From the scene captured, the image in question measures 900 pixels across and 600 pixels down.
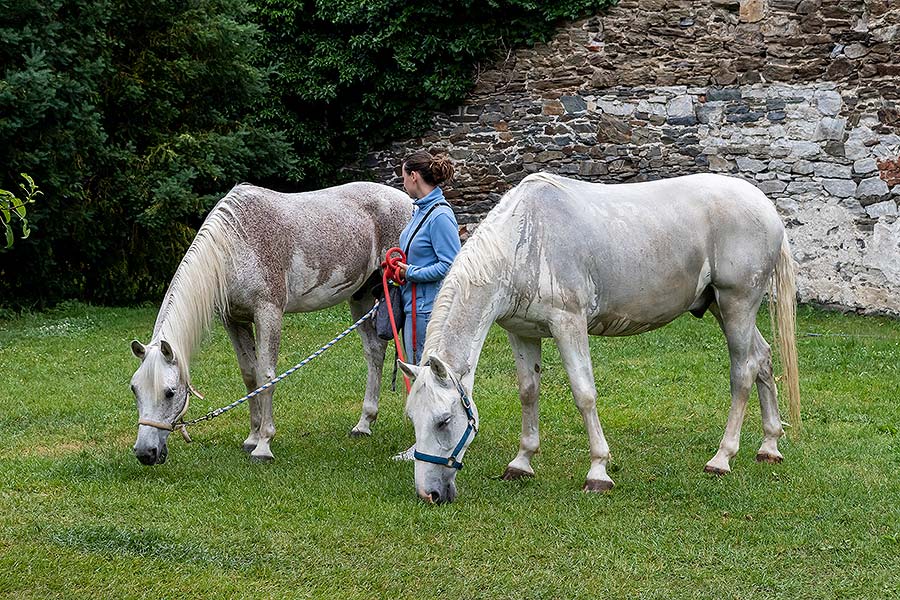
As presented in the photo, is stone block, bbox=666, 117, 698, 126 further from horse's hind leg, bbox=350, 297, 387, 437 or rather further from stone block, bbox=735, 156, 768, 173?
horse's hind leg, bbox=350, 297, 387, 437

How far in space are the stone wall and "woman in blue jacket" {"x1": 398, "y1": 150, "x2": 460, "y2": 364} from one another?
745 centimetres

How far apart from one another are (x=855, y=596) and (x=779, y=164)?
9.11m

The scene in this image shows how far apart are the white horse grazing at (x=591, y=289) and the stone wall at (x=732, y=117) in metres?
6.46

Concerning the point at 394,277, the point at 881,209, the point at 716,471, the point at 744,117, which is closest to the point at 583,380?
the point at 716,471

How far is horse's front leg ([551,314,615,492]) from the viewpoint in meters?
5.47

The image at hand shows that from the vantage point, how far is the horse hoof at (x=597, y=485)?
5.57 m

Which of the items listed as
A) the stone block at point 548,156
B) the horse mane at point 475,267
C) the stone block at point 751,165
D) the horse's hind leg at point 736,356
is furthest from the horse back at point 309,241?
the stone block at point 751,165

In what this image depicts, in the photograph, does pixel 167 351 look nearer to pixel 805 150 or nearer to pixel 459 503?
pixel 459 503

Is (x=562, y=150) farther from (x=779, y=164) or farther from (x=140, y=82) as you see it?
(x=140, y=82)

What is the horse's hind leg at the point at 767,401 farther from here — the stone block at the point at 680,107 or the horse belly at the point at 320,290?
the stone block at the point at 680,107

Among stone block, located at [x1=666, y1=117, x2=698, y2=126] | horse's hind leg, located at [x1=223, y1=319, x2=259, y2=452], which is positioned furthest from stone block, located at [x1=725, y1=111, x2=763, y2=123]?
horse's hind leg, located at [x1=223, y1=319, x2=259, y2=452]

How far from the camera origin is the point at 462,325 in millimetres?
5238

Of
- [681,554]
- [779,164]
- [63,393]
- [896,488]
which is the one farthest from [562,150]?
[681,554]

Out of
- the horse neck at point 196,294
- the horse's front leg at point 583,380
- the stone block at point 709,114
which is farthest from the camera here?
the stone block at point 709,114
